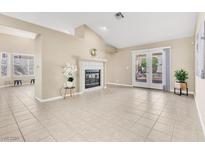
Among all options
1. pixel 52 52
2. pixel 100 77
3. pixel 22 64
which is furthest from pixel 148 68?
pixel 22 64

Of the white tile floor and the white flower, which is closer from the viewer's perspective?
the white tile floor

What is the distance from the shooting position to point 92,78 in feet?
19.7

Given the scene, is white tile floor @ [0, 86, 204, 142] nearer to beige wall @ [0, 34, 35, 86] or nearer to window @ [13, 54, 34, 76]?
beige wall @ [0, 34, 35, 86]

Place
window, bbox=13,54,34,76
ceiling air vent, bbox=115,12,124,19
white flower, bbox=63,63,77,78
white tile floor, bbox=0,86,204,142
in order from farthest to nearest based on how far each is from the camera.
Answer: window, bbox=13,54,34,76
white flower, bbox=63,63,77,78
ceiling air vent, bbox=115,12,124,19
white tile floor, bbox=0,86,204,142

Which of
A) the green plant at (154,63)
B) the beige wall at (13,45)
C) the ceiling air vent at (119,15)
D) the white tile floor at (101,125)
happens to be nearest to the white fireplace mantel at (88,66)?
the ceiling air vent at (119,15)

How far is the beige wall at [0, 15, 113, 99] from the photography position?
11.7 feet

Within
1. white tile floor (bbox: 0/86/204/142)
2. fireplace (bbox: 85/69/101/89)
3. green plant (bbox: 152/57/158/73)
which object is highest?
green plant (bbox: 152/57/158/73)

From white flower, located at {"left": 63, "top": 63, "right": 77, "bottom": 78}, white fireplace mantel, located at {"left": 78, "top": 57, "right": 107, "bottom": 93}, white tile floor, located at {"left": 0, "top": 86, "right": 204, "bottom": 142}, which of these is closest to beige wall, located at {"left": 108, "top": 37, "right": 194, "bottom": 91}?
white fireplace mantel, located at {"left": 78, "top": 57, "right": 107, "bottom": 93}

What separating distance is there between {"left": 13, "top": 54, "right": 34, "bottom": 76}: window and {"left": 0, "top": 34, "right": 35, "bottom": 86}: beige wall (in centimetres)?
29

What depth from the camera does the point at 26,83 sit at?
7.80 metres

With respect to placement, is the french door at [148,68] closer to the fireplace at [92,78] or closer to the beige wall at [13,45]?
the fireplace at [92,78]
